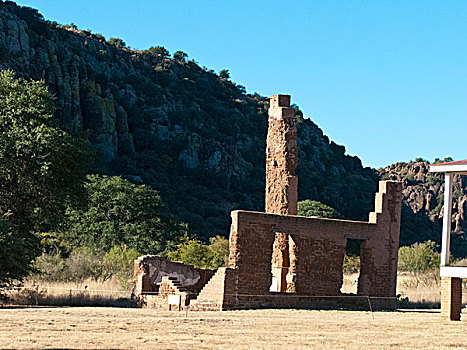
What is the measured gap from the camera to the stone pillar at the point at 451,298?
24398 mm

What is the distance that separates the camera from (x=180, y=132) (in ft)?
315

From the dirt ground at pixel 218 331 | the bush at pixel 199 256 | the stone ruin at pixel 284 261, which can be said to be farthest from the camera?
the bush at pixel 199 256

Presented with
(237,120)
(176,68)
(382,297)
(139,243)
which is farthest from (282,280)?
(176,68)

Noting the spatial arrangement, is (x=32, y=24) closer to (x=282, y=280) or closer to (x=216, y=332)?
(x=282, y=280)

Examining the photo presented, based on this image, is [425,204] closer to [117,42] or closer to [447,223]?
[117,42]

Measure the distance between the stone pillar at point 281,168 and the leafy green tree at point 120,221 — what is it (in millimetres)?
16428

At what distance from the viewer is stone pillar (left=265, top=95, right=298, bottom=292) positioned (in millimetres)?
31906

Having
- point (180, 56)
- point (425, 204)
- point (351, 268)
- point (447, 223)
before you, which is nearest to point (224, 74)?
point (180, 56)

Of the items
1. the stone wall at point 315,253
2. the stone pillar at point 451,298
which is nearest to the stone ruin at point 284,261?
the stone wall at point 315,253

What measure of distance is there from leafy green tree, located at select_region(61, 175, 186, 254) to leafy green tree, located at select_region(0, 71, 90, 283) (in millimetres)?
16480

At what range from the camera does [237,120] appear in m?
104

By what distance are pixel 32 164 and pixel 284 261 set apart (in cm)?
997

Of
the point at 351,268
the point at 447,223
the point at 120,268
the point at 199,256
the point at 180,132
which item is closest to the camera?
the point at 447,223

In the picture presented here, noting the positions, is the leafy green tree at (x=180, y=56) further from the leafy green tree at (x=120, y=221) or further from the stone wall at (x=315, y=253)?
the stone wall at (x=315, y=253)
